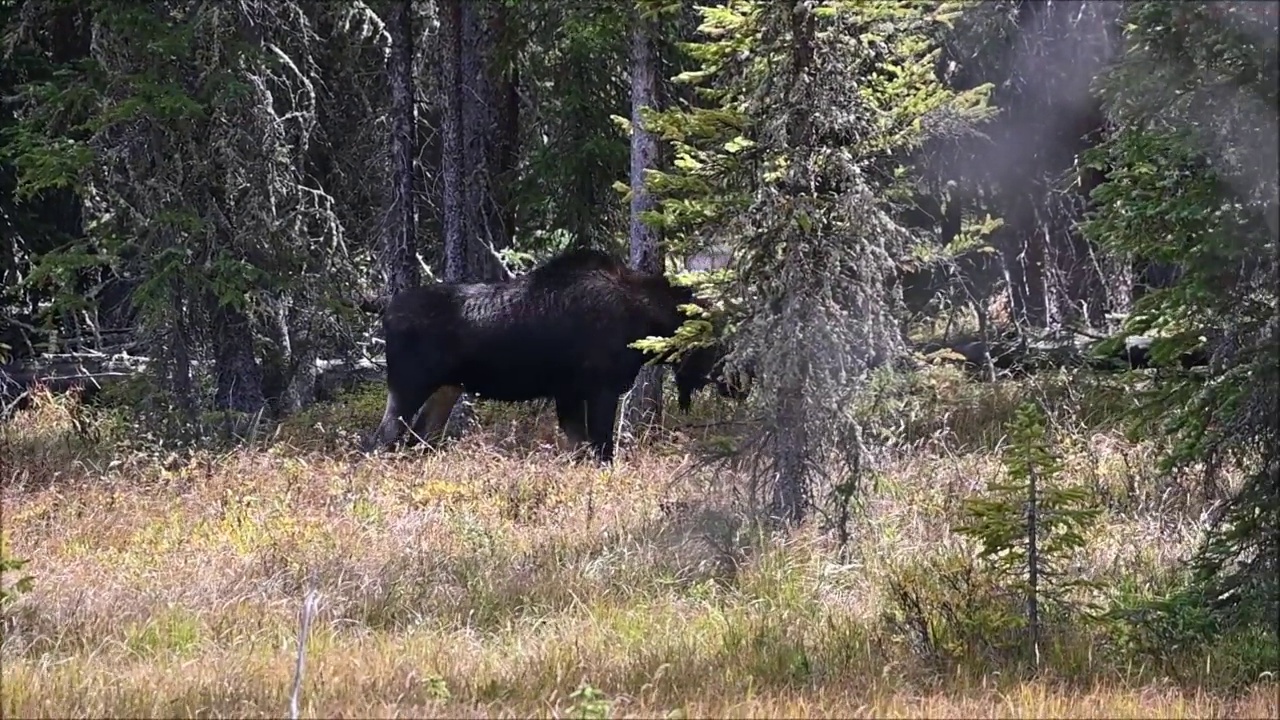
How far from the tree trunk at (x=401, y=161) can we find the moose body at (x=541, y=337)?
5.76 feet

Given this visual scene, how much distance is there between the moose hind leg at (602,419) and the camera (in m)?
13.1

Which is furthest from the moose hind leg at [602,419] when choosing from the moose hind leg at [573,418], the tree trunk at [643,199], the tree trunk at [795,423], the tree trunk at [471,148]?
the tree trunk at [795,423]

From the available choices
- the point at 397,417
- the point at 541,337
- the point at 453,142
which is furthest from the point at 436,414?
the point at 453,142

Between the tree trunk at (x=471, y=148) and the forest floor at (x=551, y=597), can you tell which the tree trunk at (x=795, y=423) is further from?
the tree trunk at (x=471, y=148)

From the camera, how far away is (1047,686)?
6.48 meters

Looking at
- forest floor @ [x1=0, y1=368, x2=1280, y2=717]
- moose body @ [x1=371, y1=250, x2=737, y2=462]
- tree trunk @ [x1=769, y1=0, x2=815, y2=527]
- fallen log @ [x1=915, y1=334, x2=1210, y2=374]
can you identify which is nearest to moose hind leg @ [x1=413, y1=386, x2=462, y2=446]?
moose body @ [x1=371, y1=250, x2=737, y2=462]

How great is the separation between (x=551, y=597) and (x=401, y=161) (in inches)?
316

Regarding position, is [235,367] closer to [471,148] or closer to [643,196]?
[471,148]

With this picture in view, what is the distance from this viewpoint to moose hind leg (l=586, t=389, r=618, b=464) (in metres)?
13.1

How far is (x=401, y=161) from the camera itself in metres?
15.0

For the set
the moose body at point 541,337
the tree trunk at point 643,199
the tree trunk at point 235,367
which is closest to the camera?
the tree trunk at point 643,199

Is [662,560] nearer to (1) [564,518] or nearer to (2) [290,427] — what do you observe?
(1) [564,518]

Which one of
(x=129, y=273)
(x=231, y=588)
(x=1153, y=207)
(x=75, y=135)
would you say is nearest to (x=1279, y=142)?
(x=1153, y=207)

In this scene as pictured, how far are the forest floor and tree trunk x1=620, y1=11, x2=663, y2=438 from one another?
2.13 meters
